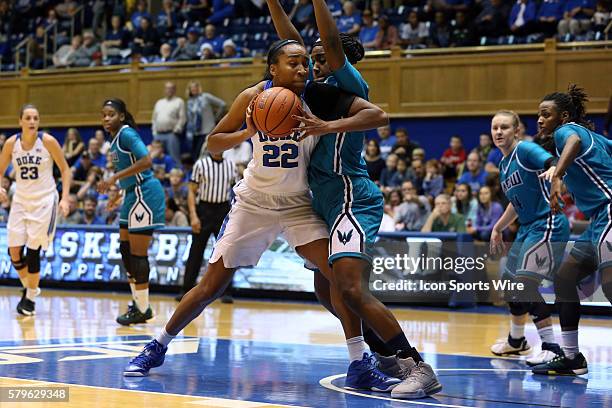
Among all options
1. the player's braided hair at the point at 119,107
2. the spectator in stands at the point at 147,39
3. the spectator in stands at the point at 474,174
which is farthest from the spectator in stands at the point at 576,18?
the player's braided hair at the point at 119,107

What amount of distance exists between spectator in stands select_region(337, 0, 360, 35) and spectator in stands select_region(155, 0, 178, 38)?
160 inches

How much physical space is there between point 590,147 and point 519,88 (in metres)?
9.90

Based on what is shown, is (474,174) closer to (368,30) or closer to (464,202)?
(464,202)

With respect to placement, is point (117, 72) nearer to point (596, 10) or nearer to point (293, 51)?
point (596, 10)

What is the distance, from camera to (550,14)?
16016 millimetres

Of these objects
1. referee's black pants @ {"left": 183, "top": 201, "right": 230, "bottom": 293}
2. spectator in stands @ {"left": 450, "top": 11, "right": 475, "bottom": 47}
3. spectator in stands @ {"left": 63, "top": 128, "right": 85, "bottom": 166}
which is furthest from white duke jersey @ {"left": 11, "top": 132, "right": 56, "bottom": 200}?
spectator in stands @ {"left": 450, "top": 11, "right": 475, "bottom": 47}

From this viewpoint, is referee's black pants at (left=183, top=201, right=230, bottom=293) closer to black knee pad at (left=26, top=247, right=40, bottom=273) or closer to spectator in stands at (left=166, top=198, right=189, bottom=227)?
spectator in stands at (left=166, top=198, right=189, bottom=227)

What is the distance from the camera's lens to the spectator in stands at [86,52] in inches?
809

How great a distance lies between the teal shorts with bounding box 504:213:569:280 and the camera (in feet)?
23.9

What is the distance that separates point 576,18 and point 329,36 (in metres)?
11.6

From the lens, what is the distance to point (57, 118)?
20.5m

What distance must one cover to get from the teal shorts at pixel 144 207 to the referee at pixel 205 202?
2547 mm

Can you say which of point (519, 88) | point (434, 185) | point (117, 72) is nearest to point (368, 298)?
point (434, 185)

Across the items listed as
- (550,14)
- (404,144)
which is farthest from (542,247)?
(550,14)
